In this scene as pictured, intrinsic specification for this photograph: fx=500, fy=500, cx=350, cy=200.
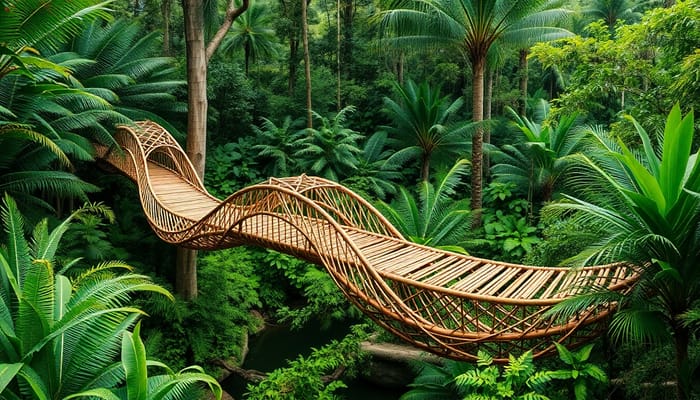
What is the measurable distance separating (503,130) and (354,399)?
943cm

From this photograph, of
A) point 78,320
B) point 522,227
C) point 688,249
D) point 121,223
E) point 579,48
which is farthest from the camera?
point 522,227

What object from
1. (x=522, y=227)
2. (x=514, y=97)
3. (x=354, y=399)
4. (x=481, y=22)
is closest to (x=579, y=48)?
(x=481, y=22)

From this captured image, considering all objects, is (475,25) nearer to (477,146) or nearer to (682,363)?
(477,146)

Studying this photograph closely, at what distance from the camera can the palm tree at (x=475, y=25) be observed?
9.11m

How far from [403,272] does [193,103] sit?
15.7 ft

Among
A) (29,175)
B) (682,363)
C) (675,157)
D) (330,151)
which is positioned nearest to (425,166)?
(330,151)

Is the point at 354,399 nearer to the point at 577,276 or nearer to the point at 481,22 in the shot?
the point at 577,276

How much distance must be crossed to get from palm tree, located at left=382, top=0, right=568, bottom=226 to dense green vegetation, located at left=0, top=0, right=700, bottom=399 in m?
0.04

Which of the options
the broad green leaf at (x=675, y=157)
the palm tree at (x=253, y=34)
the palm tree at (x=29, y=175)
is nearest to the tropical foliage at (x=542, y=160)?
the broad green leaf at (x=675, y=157)

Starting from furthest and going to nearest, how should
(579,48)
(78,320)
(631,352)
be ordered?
(579,48)
(631,352)
(78,320)

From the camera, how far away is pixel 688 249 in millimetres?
3283

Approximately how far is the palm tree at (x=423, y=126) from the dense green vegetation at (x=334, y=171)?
0.06 metres

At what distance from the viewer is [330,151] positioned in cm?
1223

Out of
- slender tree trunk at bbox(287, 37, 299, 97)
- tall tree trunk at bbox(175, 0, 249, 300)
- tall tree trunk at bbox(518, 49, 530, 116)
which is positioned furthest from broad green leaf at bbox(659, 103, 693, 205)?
slender tree trunk at bbox(287, 37, 299, 97)
